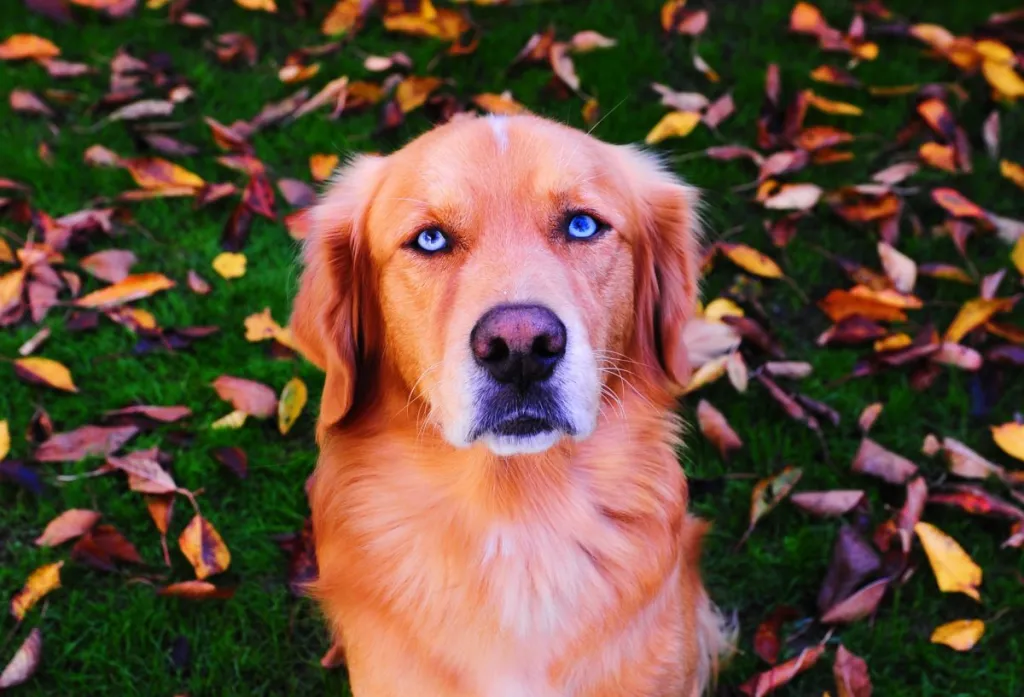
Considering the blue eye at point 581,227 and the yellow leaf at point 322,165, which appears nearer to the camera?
the blue eye at point 581,227

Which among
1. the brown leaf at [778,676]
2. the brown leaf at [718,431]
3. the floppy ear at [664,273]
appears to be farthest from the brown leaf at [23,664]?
the brown leaf at [718,431]

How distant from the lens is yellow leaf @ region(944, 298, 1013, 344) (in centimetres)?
380

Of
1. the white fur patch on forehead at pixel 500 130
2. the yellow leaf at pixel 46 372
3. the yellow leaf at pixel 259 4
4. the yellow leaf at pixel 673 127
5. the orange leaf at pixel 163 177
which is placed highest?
the white fur patch on forehead at pixel 500 130

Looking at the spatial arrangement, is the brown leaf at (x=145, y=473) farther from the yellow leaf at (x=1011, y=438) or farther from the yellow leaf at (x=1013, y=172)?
the yellow leaf at (x=1013, y=172)

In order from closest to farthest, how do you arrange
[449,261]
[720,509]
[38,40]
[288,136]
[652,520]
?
[449,261]
[652,520]
[720,509]
[288,136]
[38,40]

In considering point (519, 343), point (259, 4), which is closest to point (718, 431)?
point (519, 343)

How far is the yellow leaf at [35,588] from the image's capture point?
305 cm

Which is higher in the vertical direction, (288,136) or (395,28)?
(395,28)

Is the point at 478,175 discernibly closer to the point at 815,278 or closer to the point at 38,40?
the point at 815,278

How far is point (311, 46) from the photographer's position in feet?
17.5

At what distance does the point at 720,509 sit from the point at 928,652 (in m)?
0.83

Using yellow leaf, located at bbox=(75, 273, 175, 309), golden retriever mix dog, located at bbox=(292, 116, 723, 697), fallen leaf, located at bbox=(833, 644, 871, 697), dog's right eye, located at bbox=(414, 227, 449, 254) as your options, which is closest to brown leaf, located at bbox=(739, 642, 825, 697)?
fallen leaf, located at bbox=(833, 644, 871, 697)

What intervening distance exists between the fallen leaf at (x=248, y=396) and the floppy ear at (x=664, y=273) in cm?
169

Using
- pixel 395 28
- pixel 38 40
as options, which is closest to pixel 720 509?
pixel 395 28
